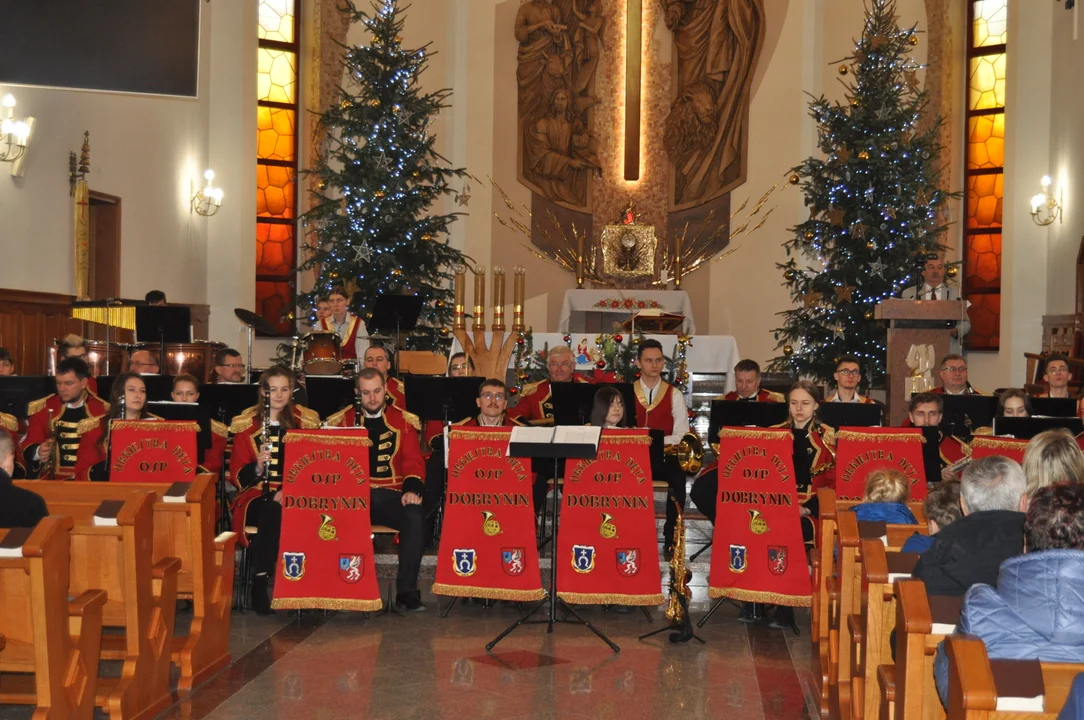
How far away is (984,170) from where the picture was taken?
54.3 feet

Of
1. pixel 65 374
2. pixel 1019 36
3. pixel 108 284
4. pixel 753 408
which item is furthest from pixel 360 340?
pixel 1019 36

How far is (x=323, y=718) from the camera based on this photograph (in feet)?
17.0

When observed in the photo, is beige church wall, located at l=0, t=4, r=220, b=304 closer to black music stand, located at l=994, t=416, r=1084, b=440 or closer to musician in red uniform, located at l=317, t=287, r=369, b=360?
musician in red uniform, located at l=317, t=287, r=369, b=360

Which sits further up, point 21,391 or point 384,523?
point 21,391

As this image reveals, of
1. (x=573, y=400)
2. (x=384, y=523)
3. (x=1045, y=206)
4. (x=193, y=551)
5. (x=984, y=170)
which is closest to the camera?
(x=193, y=551)

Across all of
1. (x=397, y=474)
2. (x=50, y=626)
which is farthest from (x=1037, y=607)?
(x=397, y=474)

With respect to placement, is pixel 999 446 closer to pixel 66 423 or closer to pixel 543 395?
pixel 543 395

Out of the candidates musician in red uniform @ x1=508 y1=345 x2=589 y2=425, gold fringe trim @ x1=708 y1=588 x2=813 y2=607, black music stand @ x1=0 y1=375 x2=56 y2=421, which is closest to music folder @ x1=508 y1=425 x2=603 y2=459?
gold fringe trim @ x1=708 y1=588 x2=813 y2=607

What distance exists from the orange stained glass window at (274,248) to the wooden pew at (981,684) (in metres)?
14.7

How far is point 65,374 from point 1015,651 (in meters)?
6.36

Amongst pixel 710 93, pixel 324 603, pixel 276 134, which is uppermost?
pixel 710 93

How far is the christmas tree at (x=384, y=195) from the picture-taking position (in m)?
14.2

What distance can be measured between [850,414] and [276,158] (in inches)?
441

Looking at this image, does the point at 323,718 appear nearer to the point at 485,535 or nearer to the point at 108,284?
the point at 485,535
